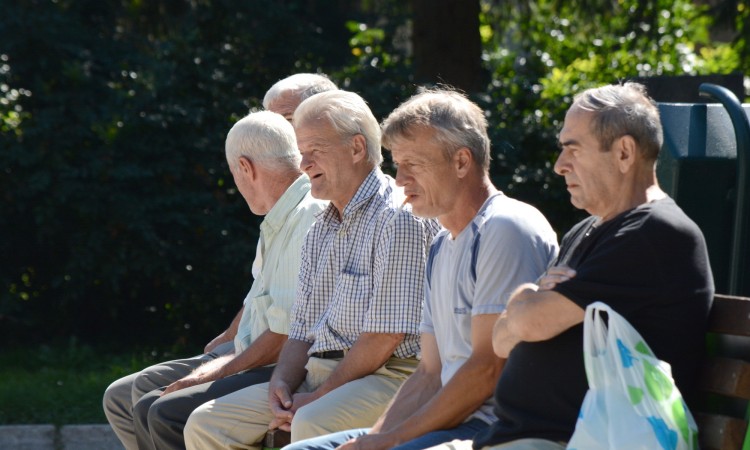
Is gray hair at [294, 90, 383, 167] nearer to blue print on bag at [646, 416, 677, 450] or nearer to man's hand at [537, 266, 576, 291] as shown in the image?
man's hand at [537, 266, 576, 291]

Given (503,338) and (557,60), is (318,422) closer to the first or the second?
(503,338)

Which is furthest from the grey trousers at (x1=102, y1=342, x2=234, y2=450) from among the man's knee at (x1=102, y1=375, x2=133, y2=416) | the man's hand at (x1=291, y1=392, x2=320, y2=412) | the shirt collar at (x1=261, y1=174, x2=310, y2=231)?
the man's hand at (x1=291, y1=392, x2=320, y2=412)

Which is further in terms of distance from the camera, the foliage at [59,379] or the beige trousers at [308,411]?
the foliage at [59,379]

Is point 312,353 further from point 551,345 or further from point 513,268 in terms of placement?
point 551,345

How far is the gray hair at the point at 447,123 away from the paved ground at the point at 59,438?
3359 mm

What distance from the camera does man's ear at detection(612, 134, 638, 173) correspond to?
9.20 ft

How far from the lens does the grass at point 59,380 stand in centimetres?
642

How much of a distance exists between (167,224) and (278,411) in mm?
4790

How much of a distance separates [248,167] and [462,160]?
4.34ft

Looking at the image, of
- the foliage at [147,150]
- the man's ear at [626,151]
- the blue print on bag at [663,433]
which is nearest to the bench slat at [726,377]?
the blue print on bag at [663,433]

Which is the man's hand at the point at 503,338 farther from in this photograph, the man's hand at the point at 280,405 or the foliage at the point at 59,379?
the foliage at the point at 59,379

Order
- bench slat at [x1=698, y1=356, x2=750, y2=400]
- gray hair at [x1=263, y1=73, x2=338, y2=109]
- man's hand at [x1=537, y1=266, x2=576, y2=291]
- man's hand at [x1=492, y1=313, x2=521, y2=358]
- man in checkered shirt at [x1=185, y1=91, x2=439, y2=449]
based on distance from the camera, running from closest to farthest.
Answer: bench slat at [x1=698, y1=356, x2=750, y2=400] < man's hand at [x1=537, y1=266, x2=576, y2=291] < man's hand at [x1=492, y1=313, x2=521, y2=358] < man in checkered shirt at [x1=185, y1=91, x2=439, y2=449] < gray hair at [x1=263, y1=73, x2=338, y2=109]

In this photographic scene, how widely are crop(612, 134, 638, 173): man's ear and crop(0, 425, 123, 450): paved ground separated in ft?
13.3

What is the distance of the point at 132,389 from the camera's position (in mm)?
4727
